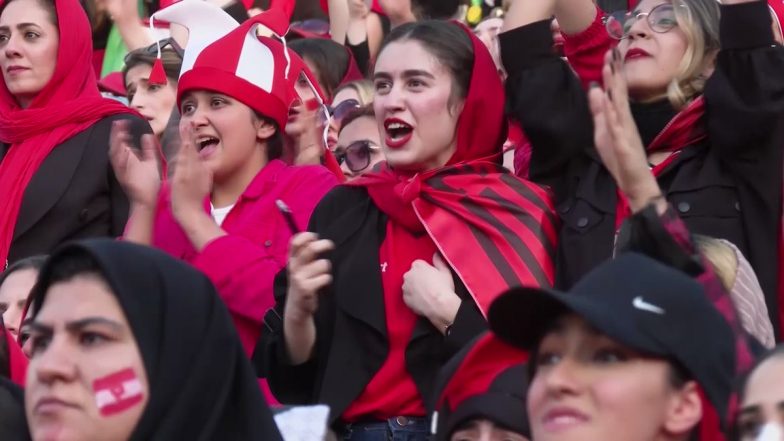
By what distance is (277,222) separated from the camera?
5.99 m

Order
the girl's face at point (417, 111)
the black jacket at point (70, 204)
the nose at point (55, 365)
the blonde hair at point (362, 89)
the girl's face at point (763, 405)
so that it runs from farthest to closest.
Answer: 1. the blonde hair at point (362, 89)
2. the black jacket at point (70, 204)
3. the girl's face at point (417, 111)
4. the nose at point (55, 365)
5. the girl's face at point (763, 405)

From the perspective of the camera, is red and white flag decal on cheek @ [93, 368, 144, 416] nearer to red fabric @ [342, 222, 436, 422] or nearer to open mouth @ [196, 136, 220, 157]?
red fabric @ [342, 222, 436, 422]

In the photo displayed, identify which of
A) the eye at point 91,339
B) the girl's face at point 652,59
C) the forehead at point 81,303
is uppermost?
the girl's face at point 652,59

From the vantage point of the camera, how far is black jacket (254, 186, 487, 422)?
5164mm

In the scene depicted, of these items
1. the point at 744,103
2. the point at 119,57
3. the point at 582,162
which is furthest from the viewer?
the point at 119,57

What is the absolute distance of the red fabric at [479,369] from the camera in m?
4.25

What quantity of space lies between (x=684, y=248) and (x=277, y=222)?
2.12 metres

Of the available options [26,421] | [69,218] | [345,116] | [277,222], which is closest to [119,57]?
[345,116]

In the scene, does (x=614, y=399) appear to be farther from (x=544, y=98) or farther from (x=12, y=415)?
(x=544, y=98)

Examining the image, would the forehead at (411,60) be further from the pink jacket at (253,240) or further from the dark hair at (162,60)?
the dark hair at (162,60)

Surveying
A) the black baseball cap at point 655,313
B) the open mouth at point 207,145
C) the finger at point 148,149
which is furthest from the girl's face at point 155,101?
the black baseball cap at point 655,313

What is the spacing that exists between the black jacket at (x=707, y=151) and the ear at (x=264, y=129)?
1.13 m

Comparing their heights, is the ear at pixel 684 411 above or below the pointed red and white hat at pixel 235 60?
below

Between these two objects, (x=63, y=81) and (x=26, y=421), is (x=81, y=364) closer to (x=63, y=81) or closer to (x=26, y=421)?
(x=26, y=421)
